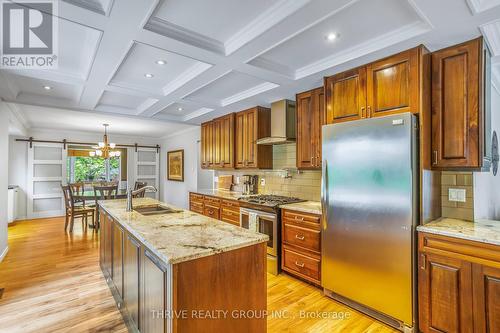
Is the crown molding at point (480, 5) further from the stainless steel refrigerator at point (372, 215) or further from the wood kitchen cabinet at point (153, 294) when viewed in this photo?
the wood kitchen cabinet at point (153, 294)

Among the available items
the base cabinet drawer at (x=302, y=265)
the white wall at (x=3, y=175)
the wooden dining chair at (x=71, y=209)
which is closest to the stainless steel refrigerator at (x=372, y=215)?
the base cabinet drawer at (x=302, y=265)

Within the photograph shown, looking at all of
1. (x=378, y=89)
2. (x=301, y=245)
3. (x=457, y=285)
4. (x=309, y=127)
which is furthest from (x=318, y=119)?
(x=457, y=285)

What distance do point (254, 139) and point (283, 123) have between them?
63 centimetres

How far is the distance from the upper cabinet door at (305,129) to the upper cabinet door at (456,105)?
1.29 metres

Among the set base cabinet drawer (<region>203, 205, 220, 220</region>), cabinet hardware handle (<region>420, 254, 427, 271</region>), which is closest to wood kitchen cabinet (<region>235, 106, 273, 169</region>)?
base cabinet drawer (<region>203, 205, 220, 220</region>)

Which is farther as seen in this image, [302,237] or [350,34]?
[302,237]

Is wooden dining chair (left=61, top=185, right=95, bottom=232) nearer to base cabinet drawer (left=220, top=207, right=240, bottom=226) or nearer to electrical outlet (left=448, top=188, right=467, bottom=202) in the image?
base cabinet drawer (left=220, top=207, right=240, bottom=226)

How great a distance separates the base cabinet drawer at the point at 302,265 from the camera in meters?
2.78

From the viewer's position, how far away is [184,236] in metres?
1.66

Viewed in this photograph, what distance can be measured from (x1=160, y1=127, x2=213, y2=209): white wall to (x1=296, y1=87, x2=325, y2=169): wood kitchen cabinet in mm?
3433

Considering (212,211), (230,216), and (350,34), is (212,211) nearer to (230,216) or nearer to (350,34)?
(230,216)

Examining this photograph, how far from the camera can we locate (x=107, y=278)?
2.93 metres

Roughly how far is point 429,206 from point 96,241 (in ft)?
16.8

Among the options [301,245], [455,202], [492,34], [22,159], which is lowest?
[301,245]
